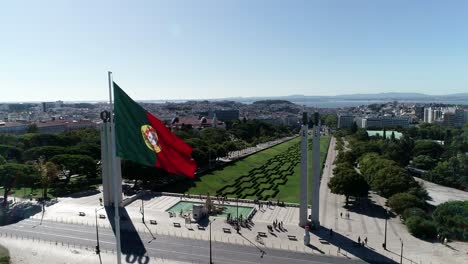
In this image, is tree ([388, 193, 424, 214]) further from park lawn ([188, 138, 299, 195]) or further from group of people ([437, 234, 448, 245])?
park lawn ([188, 138, 299, 195])

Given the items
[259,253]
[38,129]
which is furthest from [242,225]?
[38,129]

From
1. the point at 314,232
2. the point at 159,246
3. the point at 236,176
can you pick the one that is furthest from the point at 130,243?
the point at 236,176

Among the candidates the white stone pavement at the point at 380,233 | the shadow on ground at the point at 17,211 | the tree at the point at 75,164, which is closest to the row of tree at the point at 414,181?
the white stone pavement at the point at 380,233

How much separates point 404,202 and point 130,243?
36.7m

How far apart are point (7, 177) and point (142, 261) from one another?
3147 cm

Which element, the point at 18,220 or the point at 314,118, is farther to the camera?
the point at 18,220

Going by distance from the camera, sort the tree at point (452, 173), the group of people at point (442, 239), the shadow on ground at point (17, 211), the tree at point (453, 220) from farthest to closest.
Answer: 1. the tree at point (452, 173)
2. the shadow on ground at point (17, 211)
3. the tree at point (453, 220)
4. the group of people at point (442, 239)

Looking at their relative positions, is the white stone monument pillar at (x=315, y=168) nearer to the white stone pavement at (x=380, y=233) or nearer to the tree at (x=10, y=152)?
the white stone pavement at (x=380, y=233)

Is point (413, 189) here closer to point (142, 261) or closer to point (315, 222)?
point (315, 222)

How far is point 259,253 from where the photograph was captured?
38.8m

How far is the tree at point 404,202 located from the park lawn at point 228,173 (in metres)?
30.6

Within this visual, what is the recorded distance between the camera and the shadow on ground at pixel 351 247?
37.8 m

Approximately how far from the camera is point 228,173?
82.6m

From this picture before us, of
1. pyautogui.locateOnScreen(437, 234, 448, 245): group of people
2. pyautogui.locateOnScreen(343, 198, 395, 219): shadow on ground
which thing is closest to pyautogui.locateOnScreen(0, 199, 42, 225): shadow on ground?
pyautogui.locateOnScreen(343, 198, 395, 219): shadow on ground
